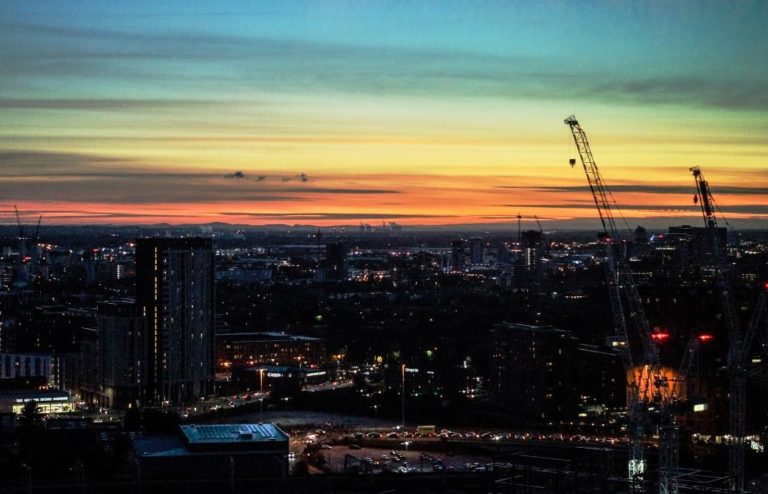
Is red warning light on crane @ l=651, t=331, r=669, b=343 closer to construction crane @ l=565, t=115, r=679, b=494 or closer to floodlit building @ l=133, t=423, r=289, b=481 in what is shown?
construction crane @ l=565, t=115, r=679, b=494

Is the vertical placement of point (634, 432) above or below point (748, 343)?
below

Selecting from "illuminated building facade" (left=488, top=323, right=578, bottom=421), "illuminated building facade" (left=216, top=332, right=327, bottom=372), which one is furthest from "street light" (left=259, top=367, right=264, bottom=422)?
"illuminated building facade" (left=488, top=323, right=578, bottom=421)

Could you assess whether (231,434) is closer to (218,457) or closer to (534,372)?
(218,457)

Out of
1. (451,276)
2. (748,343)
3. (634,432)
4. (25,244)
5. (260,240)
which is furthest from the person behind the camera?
(260,240)

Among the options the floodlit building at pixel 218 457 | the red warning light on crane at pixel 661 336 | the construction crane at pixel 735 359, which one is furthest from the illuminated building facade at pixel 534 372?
the floodlit building at pixel 218 457

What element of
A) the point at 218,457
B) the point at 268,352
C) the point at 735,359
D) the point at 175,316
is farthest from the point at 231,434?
the point at 268,352

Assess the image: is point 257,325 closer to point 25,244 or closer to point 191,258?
point 191,258

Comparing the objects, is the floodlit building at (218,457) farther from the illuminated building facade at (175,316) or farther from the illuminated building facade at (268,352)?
the illuminated building facade at (268,352)

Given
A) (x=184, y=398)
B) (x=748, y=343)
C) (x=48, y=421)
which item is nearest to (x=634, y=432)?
(x=748, y=343)
